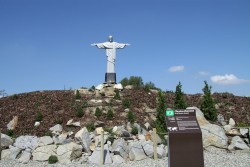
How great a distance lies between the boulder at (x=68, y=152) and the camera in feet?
48.0

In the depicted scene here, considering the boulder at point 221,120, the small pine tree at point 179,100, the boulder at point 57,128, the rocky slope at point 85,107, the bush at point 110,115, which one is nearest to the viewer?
the small pine tree at point 179,100

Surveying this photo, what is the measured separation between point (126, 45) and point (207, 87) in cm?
908

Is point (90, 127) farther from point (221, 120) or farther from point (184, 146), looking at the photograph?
point (184, 146)

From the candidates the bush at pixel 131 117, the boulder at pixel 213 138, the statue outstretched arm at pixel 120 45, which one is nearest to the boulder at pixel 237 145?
the boulder at pixel 213 138

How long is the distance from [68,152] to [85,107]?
30.4ft

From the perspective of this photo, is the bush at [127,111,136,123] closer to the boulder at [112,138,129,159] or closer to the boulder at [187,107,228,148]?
the boulder at [187,107,228,148]

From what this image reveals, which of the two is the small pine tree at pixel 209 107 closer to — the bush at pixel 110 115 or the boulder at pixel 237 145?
the boulder at pixel 237 145

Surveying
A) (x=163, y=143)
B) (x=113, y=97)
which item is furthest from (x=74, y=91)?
(x=163, y=143)

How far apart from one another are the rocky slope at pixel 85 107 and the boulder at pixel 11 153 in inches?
192

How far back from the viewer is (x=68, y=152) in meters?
14.8

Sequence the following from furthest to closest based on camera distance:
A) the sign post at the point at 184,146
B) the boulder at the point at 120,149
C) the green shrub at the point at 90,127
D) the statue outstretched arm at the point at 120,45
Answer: the statue outstretched arm at the point at 120,45 → the green shrub at the point at 90,127 → the boulder at the point at 120,149 → the sign post at the point at 184,146

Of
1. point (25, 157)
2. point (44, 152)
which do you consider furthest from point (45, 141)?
point (25, 157)

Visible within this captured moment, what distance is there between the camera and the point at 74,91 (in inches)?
1083

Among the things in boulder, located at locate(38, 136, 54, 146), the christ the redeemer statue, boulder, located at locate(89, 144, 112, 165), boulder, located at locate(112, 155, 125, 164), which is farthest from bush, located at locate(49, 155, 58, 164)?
the christ the redeemer statue
